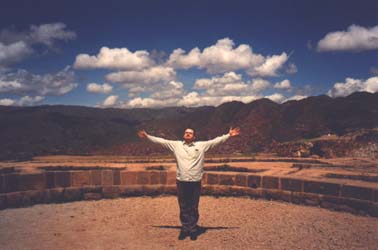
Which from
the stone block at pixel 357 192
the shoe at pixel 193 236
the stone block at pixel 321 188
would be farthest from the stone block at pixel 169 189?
the stone block at pixel 357 192

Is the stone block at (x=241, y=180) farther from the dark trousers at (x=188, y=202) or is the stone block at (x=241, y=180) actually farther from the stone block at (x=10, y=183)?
the stone block at (x=10, y=183)

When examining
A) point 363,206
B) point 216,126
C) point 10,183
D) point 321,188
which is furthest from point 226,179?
point 216,126

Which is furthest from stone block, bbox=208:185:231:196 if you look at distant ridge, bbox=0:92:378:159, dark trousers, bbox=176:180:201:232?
distant ridge, bbox=0:92:378:159

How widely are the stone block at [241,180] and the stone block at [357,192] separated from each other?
8.08ft

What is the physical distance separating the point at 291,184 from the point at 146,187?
3.73 m

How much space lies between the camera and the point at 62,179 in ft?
32.7

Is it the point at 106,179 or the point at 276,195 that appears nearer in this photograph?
the point at 276,195

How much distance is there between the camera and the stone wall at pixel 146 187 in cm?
855

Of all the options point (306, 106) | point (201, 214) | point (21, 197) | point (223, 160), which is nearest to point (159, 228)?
point (201, 214)

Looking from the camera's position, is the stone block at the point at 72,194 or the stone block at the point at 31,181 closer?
the stone block at the point at 31,181

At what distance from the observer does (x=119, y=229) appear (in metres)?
7.11

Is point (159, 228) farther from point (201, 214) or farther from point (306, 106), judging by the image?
point (306, 106)

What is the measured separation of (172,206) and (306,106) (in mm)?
16341

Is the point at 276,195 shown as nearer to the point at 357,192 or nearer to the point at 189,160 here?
the point at 357,192
